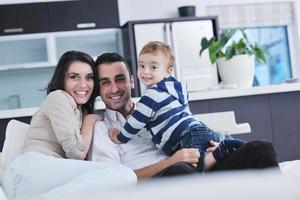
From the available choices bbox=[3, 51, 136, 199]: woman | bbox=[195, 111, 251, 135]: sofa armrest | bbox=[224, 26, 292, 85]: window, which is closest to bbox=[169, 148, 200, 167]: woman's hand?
bbox=[3, 51, 136, 199]: woman

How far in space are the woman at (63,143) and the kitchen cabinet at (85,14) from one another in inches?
148

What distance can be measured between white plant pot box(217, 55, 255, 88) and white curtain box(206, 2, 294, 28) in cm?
335

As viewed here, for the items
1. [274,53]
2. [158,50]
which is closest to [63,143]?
[158,50]

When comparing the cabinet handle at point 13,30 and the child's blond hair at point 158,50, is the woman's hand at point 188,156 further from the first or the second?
the cabinet handle at point 13,30

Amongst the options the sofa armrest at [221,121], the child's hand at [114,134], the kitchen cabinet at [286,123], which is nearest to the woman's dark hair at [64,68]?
the child's hand at [114,134]

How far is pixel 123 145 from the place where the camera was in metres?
1.64

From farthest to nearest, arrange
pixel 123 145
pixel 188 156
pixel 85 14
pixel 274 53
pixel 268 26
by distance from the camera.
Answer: pixel 274 53 < pixel 268 26 < pixel 85 14 < pixel 123 145 < pixel 188 156

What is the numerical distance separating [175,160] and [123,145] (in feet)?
0.98

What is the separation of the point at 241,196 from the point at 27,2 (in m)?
5.42

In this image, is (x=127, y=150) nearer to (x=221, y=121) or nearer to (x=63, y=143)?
(x=63, y=143)

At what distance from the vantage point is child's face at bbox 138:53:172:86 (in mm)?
1579

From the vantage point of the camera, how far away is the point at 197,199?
0.93 feet

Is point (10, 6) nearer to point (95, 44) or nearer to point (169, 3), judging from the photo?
point (95, 44)

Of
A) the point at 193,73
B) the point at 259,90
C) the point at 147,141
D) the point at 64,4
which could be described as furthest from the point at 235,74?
the point at 64,4
